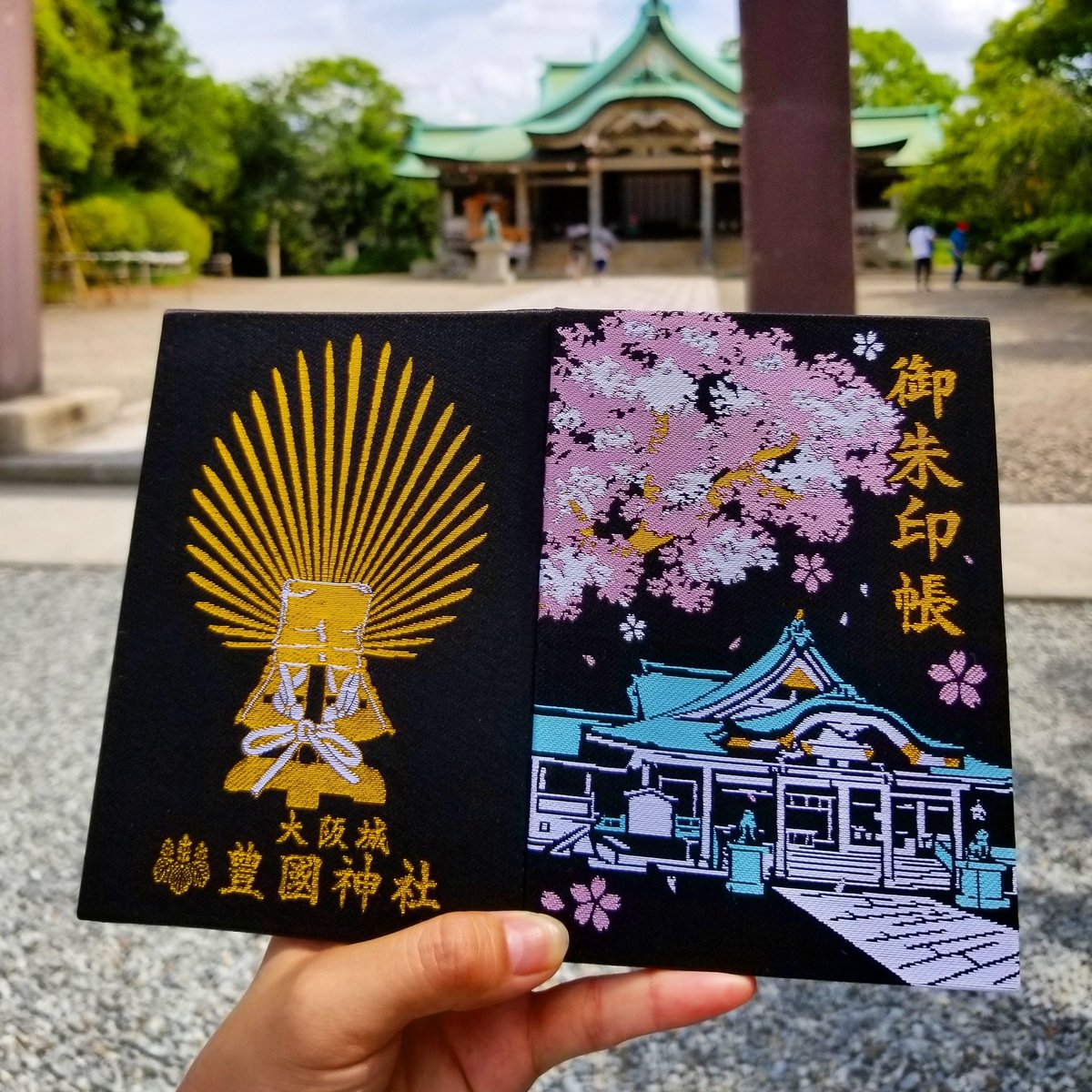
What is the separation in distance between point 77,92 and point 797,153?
48.2ft

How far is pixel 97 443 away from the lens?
5.61m

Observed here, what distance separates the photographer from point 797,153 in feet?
10.8

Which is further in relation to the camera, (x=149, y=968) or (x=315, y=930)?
(x=149, y=968)

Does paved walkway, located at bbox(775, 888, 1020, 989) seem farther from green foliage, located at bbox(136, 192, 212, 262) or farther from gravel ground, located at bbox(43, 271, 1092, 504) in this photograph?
green foliage, located at bbox(136, 192, 212, 262)

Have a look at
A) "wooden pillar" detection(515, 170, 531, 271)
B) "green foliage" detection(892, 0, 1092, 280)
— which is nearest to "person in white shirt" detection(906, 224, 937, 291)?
"green foliage" detection(892, 0, 1092, 280)

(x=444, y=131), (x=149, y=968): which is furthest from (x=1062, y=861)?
(x=444, y=131)

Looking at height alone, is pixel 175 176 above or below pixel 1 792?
above

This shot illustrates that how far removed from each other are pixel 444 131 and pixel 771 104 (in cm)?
2389

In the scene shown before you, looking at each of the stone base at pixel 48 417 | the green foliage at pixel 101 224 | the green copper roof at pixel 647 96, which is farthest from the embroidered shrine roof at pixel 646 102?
the stone base at pixel 48 417

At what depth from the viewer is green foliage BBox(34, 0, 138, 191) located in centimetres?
1459

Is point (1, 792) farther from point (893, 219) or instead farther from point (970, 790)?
point (893, 219)

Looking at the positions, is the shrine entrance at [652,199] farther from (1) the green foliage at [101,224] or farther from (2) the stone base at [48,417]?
(2) the stone base at [48,417]

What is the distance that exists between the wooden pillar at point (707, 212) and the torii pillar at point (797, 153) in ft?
62.1

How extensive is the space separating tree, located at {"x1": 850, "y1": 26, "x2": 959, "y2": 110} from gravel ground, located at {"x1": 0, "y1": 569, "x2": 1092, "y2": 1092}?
3177cm
